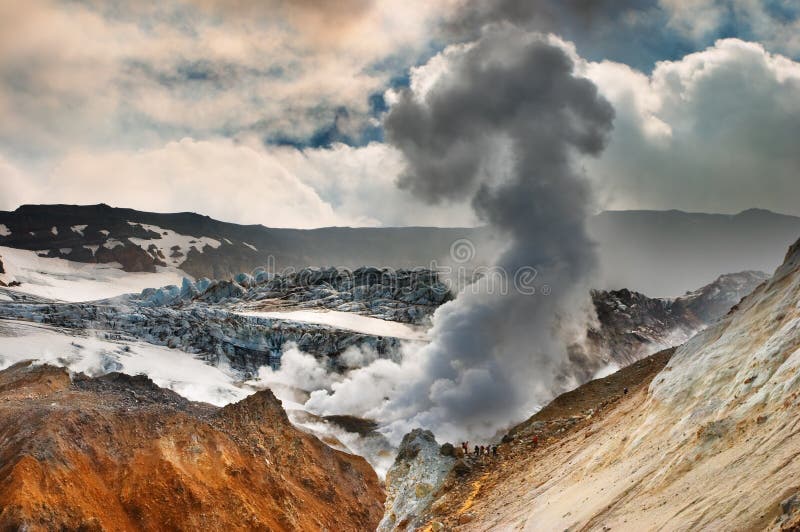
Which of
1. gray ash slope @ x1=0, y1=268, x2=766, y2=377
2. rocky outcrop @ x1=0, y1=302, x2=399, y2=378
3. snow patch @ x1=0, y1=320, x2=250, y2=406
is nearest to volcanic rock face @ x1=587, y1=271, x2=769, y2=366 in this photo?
gray ash slope @ x1=0, y1=268, x2=766, y2=377

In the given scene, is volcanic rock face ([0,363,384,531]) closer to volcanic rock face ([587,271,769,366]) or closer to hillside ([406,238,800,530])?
hillside ([406,238,800,530])

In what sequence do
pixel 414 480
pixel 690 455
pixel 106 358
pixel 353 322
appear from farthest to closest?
pixel 353 322
pixel 106 358
pixel 414 480
pixel 690 455

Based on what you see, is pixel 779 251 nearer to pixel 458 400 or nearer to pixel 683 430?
pixel 458 400

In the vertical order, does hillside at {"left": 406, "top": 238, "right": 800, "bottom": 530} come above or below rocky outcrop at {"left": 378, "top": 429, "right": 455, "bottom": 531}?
above

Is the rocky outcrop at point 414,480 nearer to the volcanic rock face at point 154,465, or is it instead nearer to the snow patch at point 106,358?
the volcanic rock face at point 154,465

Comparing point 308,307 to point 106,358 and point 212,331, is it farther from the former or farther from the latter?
point 106,358

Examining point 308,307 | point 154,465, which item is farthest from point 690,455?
point 308,307

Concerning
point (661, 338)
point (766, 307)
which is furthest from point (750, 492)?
point (661, 338)
